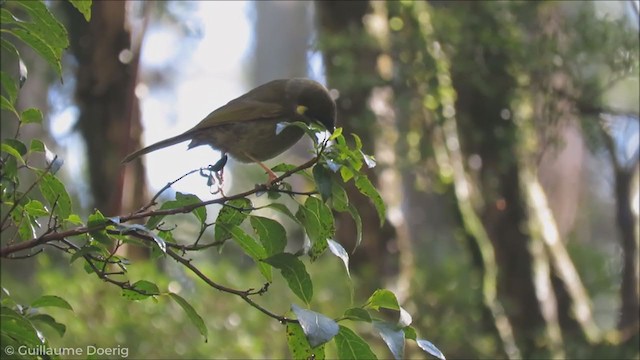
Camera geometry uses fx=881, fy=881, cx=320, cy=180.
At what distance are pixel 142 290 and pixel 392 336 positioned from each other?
1.83ft

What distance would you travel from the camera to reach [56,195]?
1.77 metres

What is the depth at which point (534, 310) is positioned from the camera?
523cm

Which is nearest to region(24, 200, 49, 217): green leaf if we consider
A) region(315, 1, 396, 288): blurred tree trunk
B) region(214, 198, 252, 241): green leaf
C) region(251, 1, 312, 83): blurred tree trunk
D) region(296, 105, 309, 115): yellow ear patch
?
region(214, 198, 252, 241): green leaf

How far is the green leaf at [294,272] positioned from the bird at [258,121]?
1.29 meters

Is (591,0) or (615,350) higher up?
(591,0)

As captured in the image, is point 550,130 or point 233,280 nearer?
point 233,280

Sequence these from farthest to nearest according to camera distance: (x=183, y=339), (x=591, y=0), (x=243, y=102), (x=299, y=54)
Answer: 1. (x=299, y=54)
2. (x=591, y=0)
3. (x=183, y=339)
4. (x=243, y=102)

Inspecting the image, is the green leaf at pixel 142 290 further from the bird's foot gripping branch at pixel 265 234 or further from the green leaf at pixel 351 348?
the green leaf at pixel 351 348

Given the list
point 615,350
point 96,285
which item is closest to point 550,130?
point 615,350

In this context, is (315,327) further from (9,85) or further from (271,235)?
(9,85)

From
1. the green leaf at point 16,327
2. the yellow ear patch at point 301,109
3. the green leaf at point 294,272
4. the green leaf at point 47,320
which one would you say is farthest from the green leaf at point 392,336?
the yellow ear patch at point 301,109

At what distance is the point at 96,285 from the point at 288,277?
11.5 ft

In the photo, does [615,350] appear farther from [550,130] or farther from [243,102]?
[243,102]

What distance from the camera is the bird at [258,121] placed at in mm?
2967
